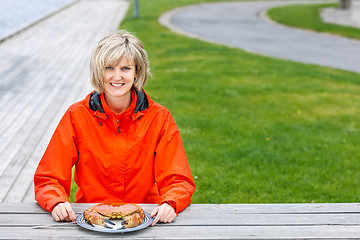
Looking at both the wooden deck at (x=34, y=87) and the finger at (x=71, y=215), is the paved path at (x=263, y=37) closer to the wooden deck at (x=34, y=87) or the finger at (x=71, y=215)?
the wooden deck at (x=34, y=87)

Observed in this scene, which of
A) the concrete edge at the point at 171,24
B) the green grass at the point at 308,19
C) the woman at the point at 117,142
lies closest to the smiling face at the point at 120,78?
the woman at the point at 117,142

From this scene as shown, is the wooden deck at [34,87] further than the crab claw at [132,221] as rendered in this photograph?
Yes

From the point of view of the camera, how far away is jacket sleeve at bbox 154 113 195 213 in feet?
9.87

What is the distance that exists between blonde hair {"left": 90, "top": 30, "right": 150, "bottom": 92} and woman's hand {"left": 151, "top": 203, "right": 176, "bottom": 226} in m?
0.75

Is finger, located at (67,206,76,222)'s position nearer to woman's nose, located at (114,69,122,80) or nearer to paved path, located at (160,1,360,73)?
woman's nose, located at (114,69,122,80)

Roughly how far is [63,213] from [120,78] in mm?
789

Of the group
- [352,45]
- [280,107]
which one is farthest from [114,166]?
[352,45]

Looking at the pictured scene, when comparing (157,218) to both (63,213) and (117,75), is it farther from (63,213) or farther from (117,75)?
(117,75)

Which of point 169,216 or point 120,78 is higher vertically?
point 120,78

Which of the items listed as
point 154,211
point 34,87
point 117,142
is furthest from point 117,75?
point 34,87

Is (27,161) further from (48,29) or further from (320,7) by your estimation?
(320,7)

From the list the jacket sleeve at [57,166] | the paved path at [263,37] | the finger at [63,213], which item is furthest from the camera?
the paved path at [263,37]

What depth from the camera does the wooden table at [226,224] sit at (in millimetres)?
2508

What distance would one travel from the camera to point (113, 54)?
294cm
